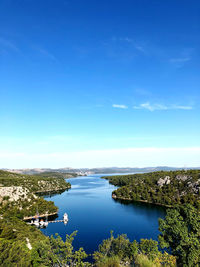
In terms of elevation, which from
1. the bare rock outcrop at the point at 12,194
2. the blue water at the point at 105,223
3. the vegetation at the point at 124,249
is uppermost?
the vegetation at the point at 124,249

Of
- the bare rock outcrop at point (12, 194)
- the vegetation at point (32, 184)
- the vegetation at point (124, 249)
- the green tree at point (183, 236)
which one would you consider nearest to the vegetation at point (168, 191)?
the bare rock outcrop at point (12, 194)

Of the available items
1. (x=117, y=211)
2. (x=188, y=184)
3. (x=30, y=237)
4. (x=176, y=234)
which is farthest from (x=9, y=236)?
(x=188, y=184)

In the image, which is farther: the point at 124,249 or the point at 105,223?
the point at 105,223

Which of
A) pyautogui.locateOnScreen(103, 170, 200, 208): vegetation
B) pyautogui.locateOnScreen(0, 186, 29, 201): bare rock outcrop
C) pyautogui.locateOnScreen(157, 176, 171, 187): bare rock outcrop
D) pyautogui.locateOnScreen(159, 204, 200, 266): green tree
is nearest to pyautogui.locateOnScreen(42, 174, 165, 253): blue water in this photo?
pyautogui.locateOnScreen(103, 170, 200, 208): vegetation

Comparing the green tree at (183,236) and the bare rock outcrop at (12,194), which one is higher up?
the green tree at (183,236)

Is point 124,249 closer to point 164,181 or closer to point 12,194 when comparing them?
point 12,194

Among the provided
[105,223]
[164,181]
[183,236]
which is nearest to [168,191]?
[164,181]

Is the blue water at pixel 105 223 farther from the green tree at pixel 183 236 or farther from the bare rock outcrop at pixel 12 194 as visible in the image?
the bare rock outcrop at pixel 12 194

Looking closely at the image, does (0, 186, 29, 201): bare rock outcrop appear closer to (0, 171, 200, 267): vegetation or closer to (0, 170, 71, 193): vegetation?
(0, 170, 71, 193): vegetation

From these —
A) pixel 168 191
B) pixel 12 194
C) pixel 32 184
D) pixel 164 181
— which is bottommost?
pixel 32 184

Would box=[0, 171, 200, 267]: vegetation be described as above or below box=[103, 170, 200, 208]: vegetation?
above

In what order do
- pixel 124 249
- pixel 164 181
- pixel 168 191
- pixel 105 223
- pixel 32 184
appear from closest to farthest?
pixel 124 249 < pixel 105 223 < pixel 168 191 < pixel 164 181 < pixel 32 184

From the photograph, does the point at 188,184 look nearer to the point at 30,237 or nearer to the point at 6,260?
the point at 30,237
